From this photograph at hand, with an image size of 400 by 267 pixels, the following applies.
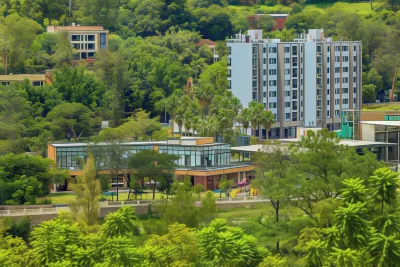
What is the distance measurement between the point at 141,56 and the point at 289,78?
15483 mm

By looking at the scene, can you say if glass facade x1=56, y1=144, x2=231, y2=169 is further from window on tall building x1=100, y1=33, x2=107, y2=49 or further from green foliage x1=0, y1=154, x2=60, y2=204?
window on tall building x1=100, y1=33, x2=107, y2=49

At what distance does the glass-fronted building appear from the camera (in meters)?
61.6

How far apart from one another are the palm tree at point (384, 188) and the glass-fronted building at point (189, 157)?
22323 mm

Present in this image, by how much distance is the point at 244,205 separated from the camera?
184 ft

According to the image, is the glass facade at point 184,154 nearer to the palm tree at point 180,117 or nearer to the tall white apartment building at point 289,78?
the palm tree at point 180,117

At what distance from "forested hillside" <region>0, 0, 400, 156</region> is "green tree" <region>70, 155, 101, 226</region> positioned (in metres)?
13.7

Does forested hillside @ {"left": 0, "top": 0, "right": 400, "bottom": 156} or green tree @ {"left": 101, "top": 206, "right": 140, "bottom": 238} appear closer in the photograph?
green tree @ {"left": 101, "top": 206, "right": 140, "bottom": 238}

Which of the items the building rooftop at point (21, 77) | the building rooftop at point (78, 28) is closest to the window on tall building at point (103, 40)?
the building rooftop at point (78, 28)

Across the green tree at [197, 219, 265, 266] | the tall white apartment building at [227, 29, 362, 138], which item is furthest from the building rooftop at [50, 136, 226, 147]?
the green tree at [197, 219, 265, 266]

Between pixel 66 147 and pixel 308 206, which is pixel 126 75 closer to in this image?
pixel 66 147

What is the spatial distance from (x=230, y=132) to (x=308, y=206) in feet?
86.7

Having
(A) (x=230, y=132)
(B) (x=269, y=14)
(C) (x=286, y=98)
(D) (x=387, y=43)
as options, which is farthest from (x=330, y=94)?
(B) (x=269, y=14)

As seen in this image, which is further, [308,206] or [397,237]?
[308,206]

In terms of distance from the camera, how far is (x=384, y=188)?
39125 mm
